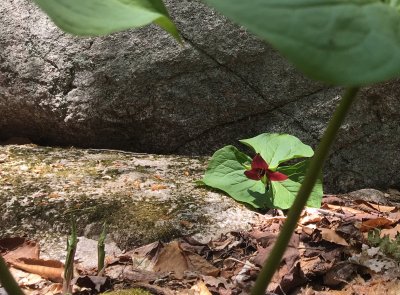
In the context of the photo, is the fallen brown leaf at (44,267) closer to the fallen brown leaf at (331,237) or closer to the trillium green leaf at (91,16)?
the fallen brown leaf at (331,237)

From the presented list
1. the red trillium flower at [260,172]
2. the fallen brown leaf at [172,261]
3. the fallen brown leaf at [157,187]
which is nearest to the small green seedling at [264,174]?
the red trillium flower at [260,172]

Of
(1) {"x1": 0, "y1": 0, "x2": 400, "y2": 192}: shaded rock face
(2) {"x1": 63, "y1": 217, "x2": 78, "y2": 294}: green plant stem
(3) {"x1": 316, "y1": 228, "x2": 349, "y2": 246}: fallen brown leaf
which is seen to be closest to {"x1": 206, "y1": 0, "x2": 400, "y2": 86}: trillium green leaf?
(2) {"x1": 63, "y1": 217, "x2": 78, "y2": 294}: green plant stem

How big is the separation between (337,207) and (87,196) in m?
0.80

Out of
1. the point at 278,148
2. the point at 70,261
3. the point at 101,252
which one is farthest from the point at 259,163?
the point at 70,261

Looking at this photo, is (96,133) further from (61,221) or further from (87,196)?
(61,221)

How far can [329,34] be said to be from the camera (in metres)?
0.36

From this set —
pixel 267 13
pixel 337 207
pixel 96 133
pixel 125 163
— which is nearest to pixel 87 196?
pixel 125 163

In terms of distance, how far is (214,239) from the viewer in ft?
5.06

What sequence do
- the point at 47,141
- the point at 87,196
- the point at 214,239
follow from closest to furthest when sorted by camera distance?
1. the point at 214,239
2. the point at 87,196
3. the point at 47,141

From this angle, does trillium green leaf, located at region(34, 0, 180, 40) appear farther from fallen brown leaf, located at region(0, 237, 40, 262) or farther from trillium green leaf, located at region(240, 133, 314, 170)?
trillium green leaf, located at region(240, 133, 314, 170)

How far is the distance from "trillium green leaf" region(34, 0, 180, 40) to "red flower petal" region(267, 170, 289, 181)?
1328 mm

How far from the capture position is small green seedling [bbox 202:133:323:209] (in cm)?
175

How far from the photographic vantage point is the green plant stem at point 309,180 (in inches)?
18.7

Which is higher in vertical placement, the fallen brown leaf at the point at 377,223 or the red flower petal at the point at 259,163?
the red flower petal at the point at 259,163
